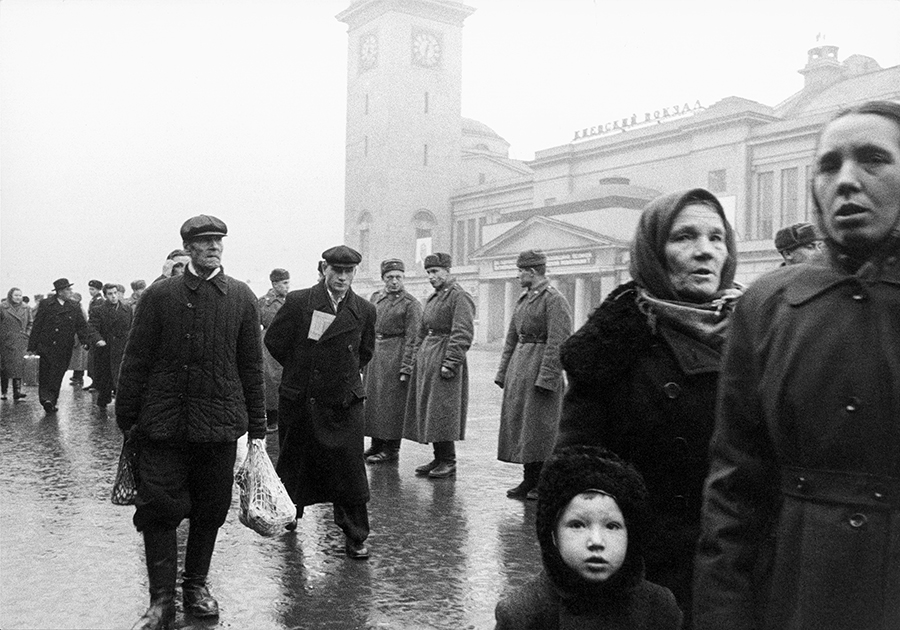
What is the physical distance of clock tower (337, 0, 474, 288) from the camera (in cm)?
6656

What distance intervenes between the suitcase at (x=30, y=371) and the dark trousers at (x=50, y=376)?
486 cm

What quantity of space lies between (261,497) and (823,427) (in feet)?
12.0

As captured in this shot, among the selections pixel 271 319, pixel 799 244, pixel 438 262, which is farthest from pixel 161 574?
pixel 271 319

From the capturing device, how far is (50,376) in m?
14.1

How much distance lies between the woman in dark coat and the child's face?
30 centimetres

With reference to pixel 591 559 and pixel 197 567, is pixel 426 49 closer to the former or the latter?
pixel 197 567

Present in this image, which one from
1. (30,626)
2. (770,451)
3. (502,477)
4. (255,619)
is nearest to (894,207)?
(770,451)

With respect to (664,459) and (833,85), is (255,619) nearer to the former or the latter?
(664,459)

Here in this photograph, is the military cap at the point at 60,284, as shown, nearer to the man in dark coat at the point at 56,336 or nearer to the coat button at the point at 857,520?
the man in dark coat at the point at 56,336

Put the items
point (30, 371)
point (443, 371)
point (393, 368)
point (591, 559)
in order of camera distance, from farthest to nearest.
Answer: point (30, 371) < point (393, 368) < point (443, 371) < point (591, 559)

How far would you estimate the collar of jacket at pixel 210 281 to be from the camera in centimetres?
464

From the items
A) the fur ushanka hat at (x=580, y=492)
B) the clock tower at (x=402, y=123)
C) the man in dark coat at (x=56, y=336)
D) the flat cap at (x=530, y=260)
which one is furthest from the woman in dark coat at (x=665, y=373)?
the clock tower at (x=402, y=123)

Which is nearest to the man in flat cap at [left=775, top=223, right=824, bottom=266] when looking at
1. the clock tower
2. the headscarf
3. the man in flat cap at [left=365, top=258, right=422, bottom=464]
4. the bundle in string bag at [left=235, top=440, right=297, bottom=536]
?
the man in flat cap at [left=365, top=258, right=422, bottom=464]

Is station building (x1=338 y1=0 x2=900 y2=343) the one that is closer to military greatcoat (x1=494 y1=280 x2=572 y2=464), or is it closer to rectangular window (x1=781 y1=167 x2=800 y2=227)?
rectangular window (x1=781 y1=167 x2=800 y2=227)
